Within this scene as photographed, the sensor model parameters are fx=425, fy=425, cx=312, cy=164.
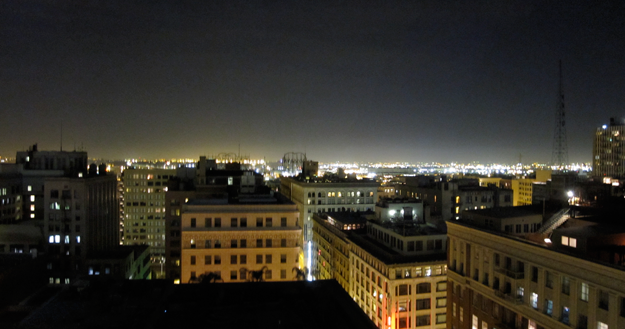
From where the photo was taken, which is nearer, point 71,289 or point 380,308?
point 71,289

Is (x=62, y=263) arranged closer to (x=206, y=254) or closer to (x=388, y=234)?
(x=206, y=254)

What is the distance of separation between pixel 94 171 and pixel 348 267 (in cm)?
7031

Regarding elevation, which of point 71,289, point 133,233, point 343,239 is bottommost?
point 133,233

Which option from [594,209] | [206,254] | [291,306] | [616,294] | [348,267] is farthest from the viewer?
[348,267]

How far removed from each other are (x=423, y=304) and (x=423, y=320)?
83.6 inches

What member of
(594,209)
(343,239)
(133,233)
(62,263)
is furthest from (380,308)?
(133,233)

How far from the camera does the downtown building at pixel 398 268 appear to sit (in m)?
58.1

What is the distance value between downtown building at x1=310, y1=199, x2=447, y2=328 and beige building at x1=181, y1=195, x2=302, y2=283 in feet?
42.0

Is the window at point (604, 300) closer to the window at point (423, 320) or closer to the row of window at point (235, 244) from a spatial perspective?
the window at point (423, 320)

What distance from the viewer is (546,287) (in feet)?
132

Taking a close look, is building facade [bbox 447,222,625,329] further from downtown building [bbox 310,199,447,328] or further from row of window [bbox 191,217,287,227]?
row of window [bbox 191,217,287,227]

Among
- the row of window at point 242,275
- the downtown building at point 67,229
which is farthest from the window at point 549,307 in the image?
the downtown building at point 67,229

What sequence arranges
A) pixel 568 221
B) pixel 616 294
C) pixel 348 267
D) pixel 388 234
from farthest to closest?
pixel 348 267
pixel 388 234
pixel 568 221
pixel 616 294

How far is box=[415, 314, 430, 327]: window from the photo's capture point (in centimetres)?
5875
